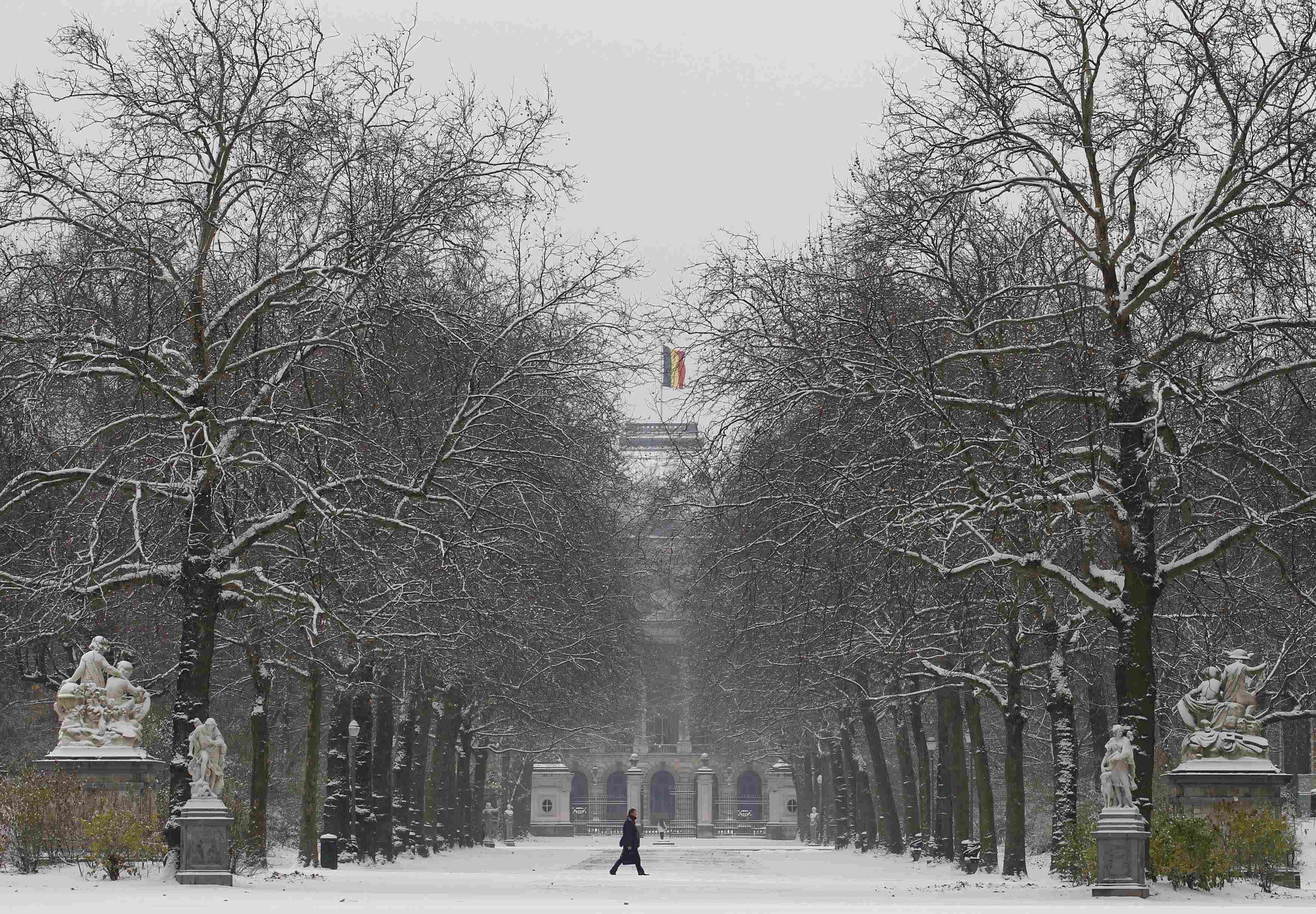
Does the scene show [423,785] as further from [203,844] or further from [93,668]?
[203,844]

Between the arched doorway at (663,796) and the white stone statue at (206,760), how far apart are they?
97219mm

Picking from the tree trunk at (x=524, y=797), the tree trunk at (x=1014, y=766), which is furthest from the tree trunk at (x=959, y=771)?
the tree trunk at (x=524, y=797)

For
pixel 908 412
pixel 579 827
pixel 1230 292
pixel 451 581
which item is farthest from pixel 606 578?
pixel 579 827

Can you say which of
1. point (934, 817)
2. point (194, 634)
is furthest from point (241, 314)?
point (934, 817)

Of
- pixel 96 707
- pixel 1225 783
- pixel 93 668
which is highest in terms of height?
pixel 93 668

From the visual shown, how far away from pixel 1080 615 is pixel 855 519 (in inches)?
235

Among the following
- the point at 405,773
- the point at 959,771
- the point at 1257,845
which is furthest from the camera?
the point at 405,773

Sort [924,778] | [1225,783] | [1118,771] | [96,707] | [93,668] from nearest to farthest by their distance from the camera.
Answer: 1. [1118,771]
2. [1225,783]
3. [93,668]
4. [96,707]
5. [924,778]

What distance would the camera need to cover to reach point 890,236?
22109 millimetres

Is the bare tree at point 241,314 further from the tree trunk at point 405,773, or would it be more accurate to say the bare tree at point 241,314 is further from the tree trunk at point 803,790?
the tree trunk at point 803,790

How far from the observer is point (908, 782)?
45.8 meters

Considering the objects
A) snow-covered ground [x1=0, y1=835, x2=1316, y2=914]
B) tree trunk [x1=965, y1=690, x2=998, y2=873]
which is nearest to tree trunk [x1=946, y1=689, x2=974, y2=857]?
tree trunk [x1=965, y1=690, x2=998, y2=873]

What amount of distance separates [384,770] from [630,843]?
20.5ft

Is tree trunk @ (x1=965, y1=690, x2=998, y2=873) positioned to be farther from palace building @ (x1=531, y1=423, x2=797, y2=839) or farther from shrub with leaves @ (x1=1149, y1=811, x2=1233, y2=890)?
palace building @ (x1=531, y1=423, x2=797, y2=839)
